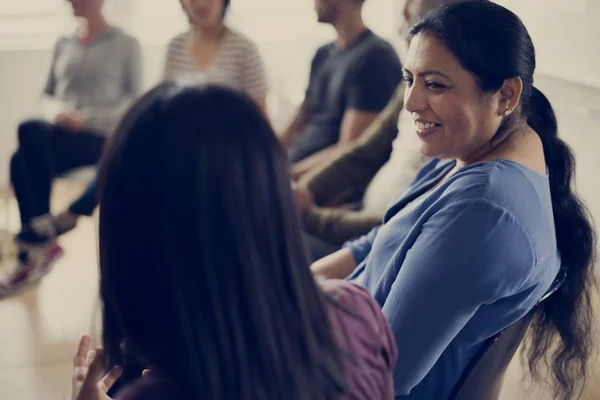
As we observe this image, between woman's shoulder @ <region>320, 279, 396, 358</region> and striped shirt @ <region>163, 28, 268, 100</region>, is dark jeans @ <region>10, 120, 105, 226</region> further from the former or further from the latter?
woman's shoulder @ <region>320, 279, 396, 358</region>

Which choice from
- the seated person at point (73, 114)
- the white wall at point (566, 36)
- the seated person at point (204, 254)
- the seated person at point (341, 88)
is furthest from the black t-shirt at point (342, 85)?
the seated person at point (204, 254)

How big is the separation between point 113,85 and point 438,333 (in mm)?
2128

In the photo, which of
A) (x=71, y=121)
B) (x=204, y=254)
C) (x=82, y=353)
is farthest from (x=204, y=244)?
(x=71, y=121)

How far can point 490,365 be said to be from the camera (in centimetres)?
102

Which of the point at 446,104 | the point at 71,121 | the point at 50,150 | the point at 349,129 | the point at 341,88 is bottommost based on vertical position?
the point at 50,150

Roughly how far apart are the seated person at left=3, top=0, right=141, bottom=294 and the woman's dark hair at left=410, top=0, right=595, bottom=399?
5.71 ft

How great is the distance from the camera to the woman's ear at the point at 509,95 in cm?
117

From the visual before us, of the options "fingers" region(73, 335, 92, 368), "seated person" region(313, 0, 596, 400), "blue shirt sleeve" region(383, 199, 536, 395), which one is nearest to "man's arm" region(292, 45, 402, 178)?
"seated person" region(313, 0, 596, 400)

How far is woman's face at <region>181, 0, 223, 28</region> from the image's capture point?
2541 mm

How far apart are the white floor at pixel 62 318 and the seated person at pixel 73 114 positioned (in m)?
0.14

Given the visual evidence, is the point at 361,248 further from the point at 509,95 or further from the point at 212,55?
the point at 212,55

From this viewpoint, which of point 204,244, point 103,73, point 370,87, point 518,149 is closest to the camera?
point 204,244

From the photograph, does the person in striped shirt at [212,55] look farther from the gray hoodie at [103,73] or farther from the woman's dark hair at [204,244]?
the woman's dark hair at [204,244]

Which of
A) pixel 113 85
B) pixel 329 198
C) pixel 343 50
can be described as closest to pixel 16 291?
pixel 113 85
